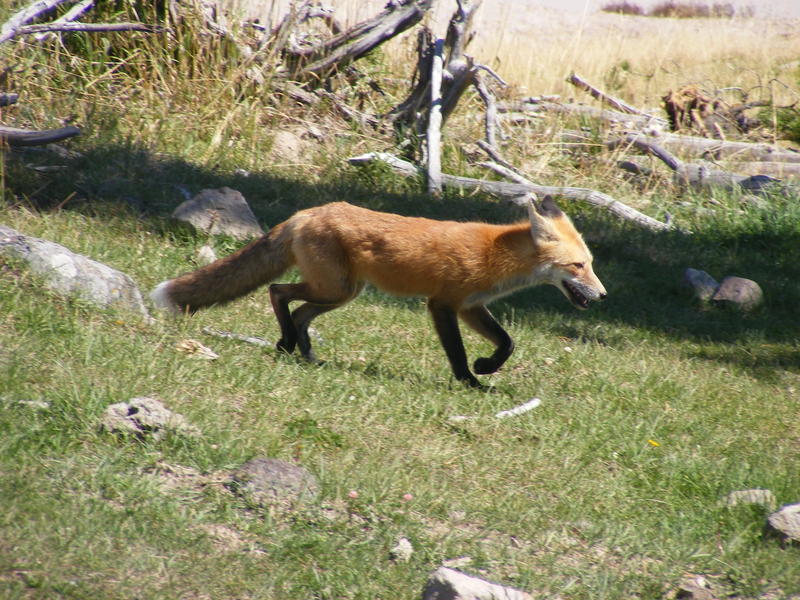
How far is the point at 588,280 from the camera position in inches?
219

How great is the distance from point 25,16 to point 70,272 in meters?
5.89

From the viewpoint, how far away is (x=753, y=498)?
4328 mm

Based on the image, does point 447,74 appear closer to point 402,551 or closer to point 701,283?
point 701,283

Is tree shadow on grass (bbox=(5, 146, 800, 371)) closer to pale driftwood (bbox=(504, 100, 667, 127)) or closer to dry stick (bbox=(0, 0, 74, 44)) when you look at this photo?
dry stick (bbox=(0, 0, 74, 44))

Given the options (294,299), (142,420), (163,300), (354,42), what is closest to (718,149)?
(354,42)

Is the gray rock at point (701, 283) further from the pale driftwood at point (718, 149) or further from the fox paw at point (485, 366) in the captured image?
the pale driftwood at point (718, 149)

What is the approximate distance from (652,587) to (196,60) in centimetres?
881

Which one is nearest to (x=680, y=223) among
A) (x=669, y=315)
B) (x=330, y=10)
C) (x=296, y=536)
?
(x=669, y=315)

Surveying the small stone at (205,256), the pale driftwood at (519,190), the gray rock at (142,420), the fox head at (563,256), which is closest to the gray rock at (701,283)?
the pale driftwood at (519,190)

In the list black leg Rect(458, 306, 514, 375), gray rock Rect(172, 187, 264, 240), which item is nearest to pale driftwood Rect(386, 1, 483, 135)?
gray rock Rect(172, 187, 264, 240)

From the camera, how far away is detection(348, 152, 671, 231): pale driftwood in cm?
Result: 984

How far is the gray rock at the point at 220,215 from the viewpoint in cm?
755

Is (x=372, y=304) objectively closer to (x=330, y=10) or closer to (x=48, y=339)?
(x=48, y=339)

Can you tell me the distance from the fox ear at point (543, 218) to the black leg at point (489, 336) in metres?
0.71
